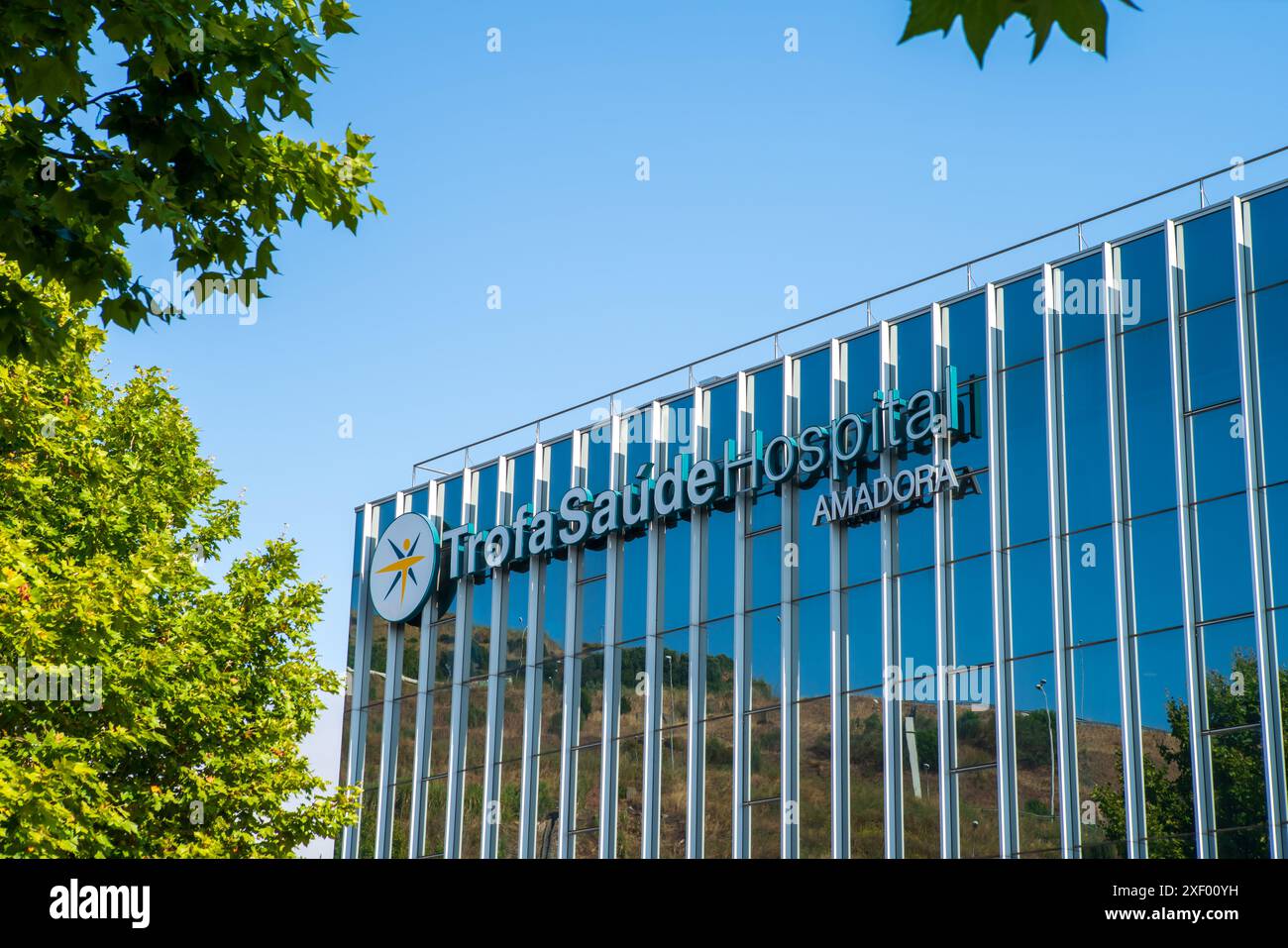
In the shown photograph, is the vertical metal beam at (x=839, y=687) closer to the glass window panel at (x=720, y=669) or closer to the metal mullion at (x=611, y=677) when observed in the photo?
the glass window panel at (x=720, y=669)

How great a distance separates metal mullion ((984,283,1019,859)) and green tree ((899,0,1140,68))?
22.0m

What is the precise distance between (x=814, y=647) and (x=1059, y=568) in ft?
16.2

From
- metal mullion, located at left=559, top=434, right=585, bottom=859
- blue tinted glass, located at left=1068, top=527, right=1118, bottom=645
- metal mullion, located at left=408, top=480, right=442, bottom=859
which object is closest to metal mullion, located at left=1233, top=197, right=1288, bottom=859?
blue tinted glass, located at left=1068, top=527, right=1118, bottom=645

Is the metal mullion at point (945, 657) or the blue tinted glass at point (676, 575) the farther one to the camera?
the blue tinted glass at point (676, 575)

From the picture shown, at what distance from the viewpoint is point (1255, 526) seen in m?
22.7

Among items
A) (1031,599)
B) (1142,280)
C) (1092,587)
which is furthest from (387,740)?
A: (1142,280)

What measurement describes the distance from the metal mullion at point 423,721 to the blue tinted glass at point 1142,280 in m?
17.4

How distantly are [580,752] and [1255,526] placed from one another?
14.3 metres

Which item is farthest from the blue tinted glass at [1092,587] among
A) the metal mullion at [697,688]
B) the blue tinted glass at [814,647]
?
the metal mullion at [697,688]

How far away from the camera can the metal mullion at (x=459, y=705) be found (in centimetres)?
3416

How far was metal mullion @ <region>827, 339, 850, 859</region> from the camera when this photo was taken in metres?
26.7

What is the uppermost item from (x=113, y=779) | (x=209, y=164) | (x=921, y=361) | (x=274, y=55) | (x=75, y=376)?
(x=921, y=361)
